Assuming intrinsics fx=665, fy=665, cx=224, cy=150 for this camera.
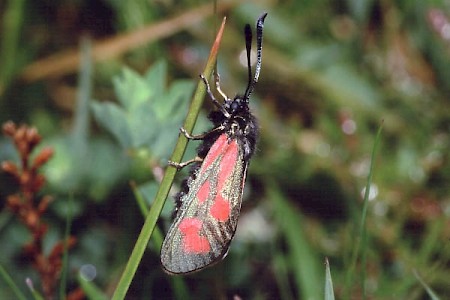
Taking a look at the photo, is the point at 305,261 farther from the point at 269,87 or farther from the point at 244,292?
the point at 269,87

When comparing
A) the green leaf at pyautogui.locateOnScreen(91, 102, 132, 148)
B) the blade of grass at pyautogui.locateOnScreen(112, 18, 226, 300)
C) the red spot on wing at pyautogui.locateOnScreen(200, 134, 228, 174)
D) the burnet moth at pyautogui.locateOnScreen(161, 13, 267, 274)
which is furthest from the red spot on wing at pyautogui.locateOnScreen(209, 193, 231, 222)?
the green leaf at pyautogui.locateOnScreen(91, 102, 132, 148)

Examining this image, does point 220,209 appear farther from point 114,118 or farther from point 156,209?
point 114,118

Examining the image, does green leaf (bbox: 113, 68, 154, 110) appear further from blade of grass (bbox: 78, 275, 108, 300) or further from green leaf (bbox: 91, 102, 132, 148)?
blade of grass (bbox: 78, 275, 108, 300)

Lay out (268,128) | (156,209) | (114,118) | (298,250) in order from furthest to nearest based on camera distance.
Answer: (268,128) → (298,250) → (114,118) → (156,209)

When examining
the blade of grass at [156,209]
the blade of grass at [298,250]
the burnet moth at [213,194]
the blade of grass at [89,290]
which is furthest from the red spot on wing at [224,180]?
the blade of grass at [298,250]

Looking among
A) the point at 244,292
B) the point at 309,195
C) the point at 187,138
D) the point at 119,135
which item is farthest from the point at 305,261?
the point at 187,138

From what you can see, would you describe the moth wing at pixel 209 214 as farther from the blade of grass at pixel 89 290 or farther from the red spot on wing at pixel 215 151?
the blade of grass at pixel 89 290

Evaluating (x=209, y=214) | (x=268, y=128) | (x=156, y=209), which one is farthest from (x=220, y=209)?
(x=268, y=128)
